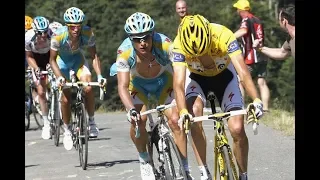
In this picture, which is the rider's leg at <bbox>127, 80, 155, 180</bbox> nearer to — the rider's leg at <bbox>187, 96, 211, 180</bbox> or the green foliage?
the rider's leg at <bbox>187, 96, 211, 180</bbox>

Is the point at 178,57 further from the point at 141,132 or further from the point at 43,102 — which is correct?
the point at 43,102

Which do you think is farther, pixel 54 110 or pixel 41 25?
pixel 41 25

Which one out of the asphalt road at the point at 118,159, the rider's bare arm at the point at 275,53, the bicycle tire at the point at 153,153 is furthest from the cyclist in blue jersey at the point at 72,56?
the rider's bare arm at the point at 275,53

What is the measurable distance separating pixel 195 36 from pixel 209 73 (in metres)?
0.86

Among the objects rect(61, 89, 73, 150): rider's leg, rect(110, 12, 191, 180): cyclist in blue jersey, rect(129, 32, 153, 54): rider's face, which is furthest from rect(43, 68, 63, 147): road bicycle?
rect(129, 32, 153, 54): rider's face

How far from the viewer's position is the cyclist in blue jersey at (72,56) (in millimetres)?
12541

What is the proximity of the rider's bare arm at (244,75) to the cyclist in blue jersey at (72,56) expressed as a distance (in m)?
4.43

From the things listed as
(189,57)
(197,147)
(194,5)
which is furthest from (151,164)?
(194,5)

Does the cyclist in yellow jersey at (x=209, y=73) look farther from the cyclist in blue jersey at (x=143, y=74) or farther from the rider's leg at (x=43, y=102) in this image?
the rider's leg at (x=43, y=102)

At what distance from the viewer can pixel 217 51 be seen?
846 centimetres

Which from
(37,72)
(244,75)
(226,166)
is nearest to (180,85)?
(244,75)

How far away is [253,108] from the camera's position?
754cm
